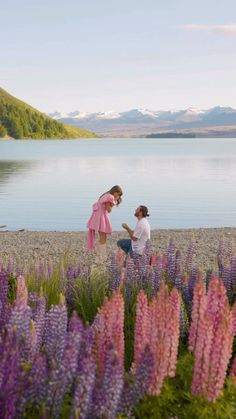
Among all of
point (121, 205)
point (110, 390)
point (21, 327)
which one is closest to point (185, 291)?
point (21, 327)

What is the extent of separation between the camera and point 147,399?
14.5 ft

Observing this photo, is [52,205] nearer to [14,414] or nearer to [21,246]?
[21,246]

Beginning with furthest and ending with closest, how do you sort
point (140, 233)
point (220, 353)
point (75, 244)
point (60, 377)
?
1. point (75, 244)
2. point (140, 233)
3. point (220, 353)
4. point (60, 377)

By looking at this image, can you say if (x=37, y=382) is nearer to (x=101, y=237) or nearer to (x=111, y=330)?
(x=111, y=330)

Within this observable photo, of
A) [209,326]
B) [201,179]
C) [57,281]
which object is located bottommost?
[201,179]

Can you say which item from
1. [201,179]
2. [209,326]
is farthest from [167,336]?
[201,179]

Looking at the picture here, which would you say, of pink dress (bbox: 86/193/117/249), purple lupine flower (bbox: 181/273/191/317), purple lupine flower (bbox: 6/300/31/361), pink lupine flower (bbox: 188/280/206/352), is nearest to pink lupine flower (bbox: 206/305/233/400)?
pink lupine flower (bbox: 188/280/206/352)

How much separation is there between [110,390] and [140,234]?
1085 cm

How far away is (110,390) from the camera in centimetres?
355

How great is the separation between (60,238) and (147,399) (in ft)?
77.3

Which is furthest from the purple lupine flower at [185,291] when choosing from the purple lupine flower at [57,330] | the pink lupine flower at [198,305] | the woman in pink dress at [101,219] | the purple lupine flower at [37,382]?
the woman in pink dress at [101,219]

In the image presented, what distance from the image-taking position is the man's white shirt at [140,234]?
14.3 meters

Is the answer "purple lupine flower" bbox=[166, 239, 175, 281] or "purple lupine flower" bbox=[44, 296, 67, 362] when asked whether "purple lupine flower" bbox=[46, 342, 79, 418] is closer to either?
"purple lupine flower" bbox=[44, 296, 67, 362]

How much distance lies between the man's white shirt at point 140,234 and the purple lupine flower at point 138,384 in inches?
406
